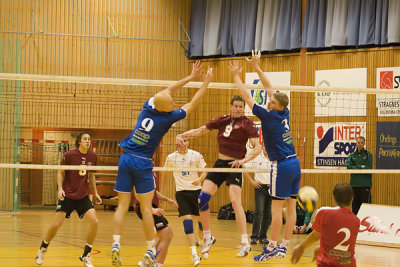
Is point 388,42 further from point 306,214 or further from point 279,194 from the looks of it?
point 279,194

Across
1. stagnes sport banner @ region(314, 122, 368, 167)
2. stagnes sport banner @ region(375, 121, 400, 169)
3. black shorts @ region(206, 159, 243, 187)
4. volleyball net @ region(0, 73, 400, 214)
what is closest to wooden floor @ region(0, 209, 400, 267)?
black shorts @ region(206, 159, 243, 187)

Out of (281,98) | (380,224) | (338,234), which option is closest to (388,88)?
(380,224)

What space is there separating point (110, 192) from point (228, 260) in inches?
458

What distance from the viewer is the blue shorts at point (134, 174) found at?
Result: 7.52m

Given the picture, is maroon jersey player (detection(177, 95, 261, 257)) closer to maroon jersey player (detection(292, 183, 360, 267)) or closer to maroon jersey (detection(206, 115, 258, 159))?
maroon jersey (detection(206, 115, 258, 159))

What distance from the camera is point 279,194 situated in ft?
27.3

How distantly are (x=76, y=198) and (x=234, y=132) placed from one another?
2.51 meters

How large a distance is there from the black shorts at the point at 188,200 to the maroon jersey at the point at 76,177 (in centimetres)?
154

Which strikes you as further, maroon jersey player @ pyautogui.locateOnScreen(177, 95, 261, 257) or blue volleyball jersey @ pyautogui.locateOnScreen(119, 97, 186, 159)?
maroon jersey player @ pyautogui.locateOnScreen(177, 95, 261, 257)

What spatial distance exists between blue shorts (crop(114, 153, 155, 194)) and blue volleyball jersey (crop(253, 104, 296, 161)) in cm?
169

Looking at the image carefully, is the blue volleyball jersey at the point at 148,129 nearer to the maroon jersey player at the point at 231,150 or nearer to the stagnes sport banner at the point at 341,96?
the maroon jersey player at the point at 231,150

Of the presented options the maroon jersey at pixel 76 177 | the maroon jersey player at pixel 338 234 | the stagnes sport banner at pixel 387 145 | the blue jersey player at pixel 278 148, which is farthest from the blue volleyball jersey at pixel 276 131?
the stagnes sport banner at pixel 387 145

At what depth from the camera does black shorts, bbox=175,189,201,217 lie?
9902 mm

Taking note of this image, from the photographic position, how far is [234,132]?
9195mm
